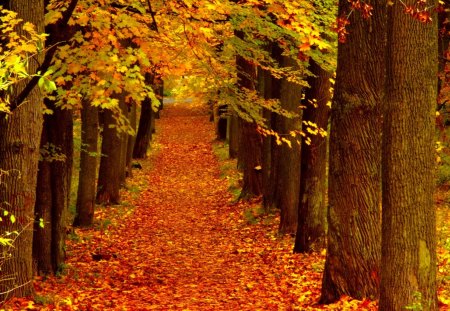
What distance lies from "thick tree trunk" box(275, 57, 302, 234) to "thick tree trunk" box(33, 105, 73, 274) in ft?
18.2

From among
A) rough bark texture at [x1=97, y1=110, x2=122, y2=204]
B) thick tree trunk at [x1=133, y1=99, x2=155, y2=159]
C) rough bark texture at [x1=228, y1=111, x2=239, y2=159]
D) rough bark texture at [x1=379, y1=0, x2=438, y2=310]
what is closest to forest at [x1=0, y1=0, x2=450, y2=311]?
rough bark texture at [x1=379, y1=0, x2=438, y2=310]

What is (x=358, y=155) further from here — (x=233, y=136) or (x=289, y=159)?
(x=233, y=136)

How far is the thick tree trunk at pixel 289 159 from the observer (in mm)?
15328

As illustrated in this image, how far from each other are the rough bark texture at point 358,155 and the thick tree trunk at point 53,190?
5003mm

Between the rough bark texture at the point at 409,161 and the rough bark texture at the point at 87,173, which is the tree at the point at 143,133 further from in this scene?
the rough bark texture at the point at 409,161

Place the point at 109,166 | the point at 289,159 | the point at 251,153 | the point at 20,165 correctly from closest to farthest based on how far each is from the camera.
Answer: the point at 20,165 < the point at 289,159 < the point at 109,166 < the point at 251,153

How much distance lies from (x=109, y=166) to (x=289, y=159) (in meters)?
7.35

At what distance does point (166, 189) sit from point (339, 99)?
708 inches

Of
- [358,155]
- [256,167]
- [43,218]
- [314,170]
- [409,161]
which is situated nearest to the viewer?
[409,161]

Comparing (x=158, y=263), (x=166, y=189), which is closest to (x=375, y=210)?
(x=158, y=263)

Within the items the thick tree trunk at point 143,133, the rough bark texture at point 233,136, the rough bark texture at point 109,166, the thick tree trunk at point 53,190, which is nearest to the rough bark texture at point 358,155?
the thick tree trunk at point 53,190

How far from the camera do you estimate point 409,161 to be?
659 cm

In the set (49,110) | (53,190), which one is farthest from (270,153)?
(49,110)

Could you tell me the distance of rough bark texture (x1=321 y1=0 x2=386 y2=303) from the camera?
8883 millimetres
